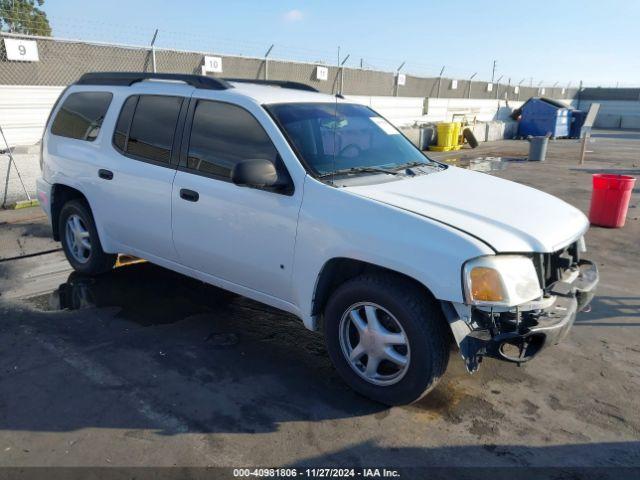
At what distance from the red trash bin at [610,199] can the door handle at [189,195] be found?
21.3 feet

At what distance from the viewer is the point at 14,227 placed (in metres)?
7.72

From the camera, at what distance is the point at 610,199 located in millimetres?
7984

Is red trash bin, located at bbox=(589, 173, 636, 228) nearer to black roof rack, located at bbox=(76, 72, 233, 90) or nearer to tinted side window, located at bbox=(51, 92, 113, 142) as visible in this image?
black roof rack, located at bbox=(76, 72, 233, 90)

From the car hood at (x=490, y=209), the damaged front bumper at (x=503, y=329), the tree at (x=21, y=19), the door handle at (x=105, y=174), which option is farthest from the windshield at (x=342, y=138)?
the tree at (x=21, y=19)

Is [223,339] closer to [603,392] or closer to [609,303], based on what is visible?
[603,392]

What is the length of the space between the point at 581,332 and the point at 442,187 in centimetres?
196

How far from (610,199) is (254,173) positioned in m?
6.70

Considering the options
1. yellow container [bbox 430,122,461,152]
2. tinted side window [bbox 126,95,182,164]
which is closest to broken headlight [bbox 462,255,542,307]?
tinted side window [bbox 126,95,182,164]

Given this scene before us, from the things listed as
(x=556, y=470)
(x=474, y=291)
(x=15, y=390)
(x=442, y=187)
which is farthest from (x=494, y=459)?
(x=15, y=390)

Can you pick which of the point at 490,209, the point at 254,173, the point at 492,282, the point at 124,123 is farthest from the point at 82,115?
the point at 492,282

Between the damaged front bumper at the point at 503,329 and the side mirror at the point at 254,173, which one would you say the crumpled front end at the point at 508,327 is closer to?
the damaged front bumper at the point at 503,329

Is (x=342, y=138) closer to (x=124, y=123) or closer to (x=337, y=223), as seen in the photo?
(x=337, y=223)

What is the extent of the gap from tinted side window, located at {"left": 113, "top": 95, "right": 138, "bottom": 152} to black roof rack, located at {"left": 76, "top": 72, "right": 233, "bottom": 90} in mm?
245

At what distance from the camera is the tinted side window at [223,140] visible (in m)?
3.77
